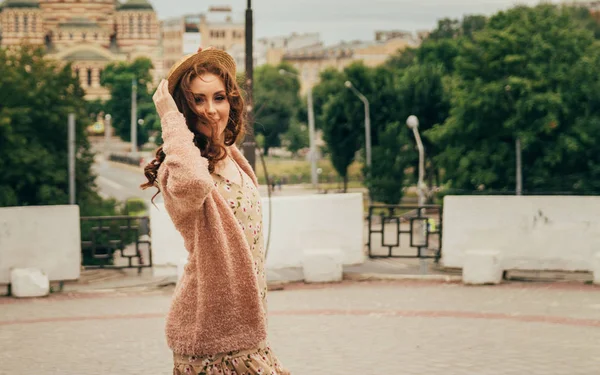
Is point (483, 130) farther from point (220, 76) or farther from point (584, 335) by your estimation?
point (220, 76)

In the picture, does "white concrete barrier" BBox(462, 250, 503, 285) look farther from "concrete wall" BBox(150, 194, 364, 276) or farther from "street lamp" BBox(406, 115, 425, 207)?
"street lamp" BBox(406, 115, 425, 207)

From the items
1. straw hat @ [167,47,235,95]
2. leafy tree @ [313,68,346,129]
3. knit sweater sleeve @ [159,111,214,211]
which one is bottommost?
knit sweater sleeve @ [159,111,214,211]

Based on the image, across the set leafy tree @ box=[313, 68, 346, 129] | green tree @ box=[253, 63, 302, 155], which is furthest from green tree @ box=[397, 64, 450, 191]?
green tree @ box=[253, 63, 302, 155]

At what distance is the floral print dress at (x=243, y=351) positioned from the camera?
4.09m

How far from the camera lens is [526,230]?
1527cm

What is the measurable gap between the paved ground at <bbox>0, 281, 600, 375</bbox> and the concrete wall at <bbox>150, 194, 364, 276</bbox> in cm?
60

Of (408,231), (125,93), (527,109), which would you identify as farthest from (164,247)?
(125,93)

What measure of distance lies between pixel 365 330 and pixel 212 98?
711 cm

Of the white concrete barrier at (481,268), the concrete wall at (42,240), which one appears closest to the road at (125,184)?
the concrete wall at (42,240)

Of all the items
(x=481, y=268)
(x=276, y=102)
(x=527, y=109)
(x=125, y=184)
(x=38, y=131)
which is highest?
(x=276, y=102)

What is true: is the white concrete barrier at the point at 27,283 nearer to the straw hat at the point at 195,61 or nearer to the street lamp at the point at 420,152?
the straw hat at the point at 195,61

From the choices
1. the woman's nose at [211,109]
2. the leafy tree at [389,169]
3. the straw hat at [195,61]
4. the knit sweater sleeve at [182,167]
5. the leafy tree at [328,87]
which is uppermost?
the leafy tree at [328,87]

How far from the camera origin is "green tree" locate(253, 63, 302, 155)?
130875mm

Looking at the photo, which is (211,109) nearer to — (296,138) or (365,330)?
(365,330)
